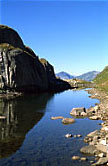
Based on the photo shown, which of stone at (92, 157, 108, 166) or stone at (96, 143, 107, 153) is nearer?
stone at (92, 157, 108, 166)

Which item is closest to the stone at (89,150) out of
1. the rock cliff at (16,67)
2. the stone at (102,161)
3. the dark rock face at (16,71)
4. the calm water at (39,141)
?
the calm water at (39,141)

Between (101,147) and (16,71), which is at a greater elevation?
(16,71)

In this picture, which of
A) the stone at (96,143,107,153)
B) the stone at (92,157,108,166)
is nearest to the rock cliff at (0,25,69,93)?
the stone at (96,143,107,153)

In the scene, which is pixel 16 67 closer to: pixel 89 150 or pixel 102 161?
pixel 89 150

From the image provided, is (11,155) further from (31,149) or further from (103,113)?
(103,113)

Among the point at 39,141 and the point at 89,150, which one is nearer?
the point at 89,150

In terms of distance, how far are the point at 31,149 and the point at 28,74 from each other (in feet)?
306

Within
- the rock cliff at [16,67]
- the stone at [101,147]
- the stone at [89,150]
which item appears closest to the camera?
the stone at [101,147]

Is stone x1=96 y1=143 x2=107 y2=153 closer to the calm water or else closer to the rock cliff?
the calm water

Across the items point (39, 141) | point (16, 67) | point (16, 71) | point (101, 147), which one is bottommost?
point (101, 147)

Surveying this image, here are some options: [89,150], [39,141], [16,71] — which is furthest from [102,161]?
[16,71]

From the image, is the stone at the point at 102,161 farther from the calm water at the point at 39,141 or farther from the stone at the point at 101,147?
the stone at the point at 101,147

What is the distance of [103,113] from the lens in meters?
49.6

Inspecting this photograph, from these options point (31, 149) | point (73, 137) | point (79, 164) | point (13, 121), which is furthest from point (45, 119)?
point (79, 164)
